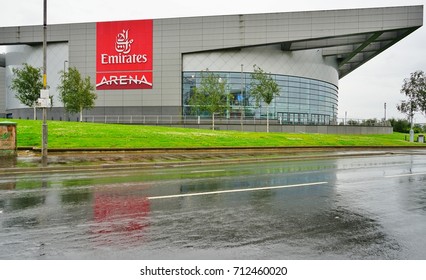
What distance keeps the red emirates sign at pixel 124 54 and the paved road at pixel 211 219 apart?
45620mm

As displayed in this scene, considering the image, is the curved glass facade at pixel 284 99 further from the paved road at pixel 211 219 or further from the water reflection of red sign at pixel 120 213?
the water reflection of red sign at pixel 120 213

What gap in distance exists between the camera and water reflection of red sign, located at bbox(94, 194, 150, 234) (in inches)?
233

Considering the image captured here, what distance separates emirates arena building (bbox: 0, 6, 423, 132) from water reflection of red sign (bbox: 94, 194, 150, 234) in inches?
1682

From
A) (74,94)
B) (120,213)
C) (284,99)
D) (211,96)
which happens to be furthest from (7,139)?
(284,99)

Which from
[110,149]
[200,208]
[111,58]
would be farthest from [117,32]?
[200,208]

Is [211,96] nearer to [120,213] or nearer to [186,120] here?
[186,120]

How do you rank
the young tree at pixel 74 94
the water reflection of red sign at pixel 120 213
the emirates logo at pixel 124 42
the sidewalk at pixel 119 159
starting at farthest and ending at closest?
the emirates logo at pixel 124 42
the young tree at pixel 74 94
the sidewalk at pixel 119 159
the water reflection of red sign at pixel 120 213

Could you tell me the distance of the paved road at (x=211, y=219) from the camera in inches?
191

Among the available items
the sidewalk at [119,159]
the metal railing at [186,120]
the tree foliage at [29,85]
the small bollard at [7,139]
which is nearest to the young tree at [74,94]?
the tree foliage at [29,85]

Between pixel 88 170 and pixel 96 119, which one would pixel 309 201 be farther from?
pixel 96 119

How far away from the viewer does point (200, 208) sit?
288 inches

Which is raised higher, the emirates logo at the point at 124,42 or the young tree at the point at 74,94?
the emirates logo at the point at 124,42

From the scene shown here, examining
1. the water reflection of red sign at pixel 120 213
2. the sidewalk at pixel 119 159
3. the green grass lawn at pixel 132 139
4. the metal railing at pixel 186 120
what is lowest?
the water reflection of red sign at pixel 120 213

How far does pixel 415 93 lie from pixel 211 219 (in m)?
45.1
